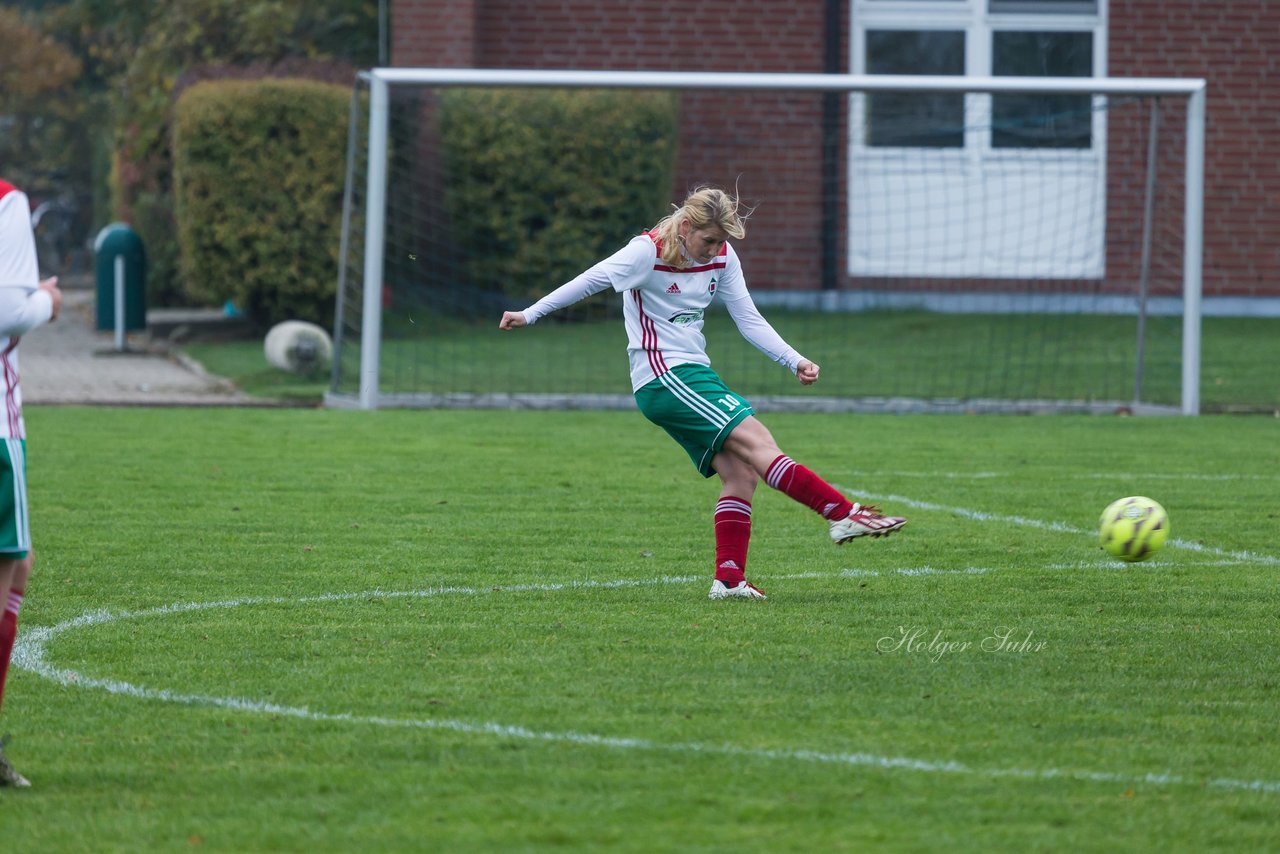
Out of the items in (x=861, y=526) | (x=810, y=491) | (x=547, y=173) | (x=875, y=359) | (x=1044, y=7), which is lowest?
(x=861, y=526)

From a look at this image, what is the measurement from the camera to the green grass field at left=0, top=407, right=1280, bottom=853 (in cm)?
383

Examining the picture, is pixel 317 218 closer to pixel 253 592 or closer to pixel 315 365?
pixel 315 365

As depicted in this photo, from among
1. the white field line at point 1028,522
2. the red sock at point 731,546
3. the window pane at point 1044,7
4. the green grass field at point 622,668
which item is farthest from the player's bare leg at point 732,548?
the window pane at point 1044,7

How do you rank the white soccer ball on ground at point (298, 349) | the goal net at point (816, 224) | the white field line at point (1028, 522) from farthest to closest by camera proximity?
the goal net at point (816, 224)
the white soccer ball on ground at point (298, 349)
the white field line at point (1028, 522)

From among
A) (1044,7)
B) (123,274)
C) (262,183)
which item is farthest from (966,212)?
(123,274)

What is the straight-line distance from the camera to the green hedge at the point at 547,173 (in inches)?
711

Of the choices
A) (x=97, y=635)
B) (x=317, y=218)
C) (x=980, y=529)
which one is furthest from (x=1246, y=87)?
(x=97, y=635)

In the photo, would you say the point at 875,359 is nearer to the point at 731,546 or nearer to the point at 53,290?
the point at 731,546

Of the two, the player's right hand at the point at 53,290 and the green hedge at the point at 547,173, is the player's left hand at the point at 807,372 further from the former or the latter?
the green hedge at the point at 547,173

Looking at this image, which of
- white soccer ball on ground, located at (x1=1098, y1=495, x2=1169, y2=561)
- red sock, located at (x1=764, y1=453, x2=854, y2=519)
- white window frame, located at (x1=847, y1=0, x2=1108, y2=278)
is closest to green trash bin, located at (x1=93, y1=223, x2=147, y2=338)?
white window frame, located at (x1=847, y1=0, x2=1108, y2=278)

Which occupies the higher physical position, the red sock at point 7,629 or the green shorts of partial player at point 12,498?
the green shorts of partial player at point 12,498

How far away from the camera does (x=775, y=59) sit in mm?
19984

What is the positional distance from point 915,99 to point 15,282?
52.5 ft

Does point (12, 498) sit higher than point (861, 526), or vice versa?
point (12, 498)
